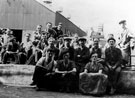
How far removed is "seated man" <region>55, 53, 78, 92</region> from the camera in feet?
28.4

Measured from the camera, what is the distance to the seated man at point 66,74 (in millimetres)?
8656

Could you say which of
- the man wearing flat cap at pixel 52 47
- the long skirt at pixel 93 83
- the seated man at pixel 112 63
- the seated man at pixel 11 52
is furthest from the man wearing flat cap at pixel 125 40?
the seated man at pixel 11 52

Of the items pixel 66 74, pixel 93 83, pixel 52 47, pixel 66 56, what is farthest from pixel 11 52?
pixel 93 83

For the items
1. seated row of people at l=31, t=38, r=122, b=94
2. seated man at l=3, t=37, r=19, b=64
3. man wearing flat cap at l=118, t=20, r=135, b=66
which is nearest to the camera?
seated row of people at l=31, t=38, r=122, b=94

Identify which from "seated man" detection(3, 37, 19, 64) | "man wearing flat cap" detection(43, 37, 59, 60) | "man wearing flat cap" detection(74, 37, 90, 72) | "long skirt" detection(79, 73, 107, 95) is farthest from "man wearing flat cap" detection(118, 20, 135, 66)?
"seated man" detection(3, 37, 19, 64)

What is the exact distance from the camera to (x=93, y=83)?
8.41m

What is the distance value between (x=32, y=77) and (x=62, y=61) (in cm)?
136

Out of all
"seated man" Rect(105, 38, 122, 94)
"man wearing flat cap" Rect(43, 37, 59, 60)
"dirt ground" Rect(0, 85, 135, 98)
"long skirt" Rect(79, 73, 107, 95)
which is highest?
"man wearing flat cap" Rect(43, 37, 59, 60)

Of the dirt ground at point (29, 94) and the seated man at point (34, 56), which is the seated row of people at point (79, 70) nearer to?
the dirt ground at point (29, 94)

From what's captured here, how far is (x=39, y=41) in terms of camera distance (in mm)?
10375

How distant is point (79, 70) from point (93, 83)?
71cm

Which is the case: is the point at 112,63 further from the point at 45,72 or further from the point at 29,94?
the point at 29,94

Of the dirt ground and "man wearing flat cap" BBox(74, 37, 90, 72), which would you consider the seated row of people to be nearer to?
"man wearing flat cap" BBox(74, 37, 90, 72)

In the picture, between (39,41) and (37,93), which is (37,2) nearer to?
(39,41)
